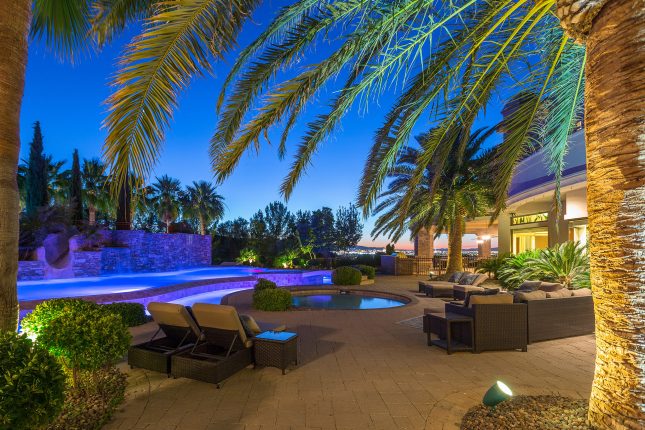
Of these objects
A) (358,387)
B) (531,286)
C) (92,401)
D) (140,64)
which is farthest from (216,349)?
(531,286)

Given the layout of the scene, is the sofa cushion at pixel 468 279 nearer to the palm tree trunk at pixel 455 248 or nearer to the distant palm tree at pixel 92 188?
the palm tree trunk at pixel 455 248

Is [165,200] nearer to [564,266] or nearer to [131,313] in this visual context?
[131,313]

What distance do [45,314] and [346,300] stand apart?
9729 millimetres

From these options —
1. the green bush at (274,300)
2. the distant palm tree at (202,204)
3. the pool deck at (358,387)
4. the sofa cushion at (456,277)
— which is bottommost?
the pool deck at (358,387)

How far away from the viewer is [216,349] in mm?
5008

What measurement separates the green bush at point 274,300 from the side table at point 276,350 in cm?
420

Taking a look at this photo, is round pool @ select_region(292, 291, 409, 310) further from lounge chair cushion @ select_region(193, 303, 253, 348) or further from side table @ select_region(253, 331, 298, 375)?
lounge chair cushion @ select_region(193, 303, 253, 348)

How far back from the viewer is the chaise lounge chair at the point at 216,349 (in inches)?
166

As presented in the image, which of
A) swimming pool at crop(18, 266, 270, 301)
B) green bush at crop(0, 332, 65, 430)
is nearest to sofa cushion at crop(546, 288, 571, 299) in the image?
green bush at crop(0, 332, 65, 430)

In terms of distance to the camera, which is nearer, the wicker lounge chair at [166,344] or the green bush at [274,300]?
the wicker lounge chair at [166,344]

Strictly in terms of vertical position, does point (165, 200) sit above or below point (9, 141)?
above

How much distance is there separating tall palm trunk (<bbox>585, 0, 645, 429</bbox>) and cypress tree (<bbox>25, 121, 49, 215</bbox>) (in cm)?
2842

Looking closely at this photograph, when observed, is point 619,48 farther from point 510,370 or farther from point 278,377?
point 278,377

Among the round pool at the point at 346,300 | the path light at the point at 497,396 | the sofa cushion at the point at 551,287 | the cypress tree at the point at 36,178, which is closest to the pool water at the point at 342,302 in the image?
the round pool at the point at 346,300
